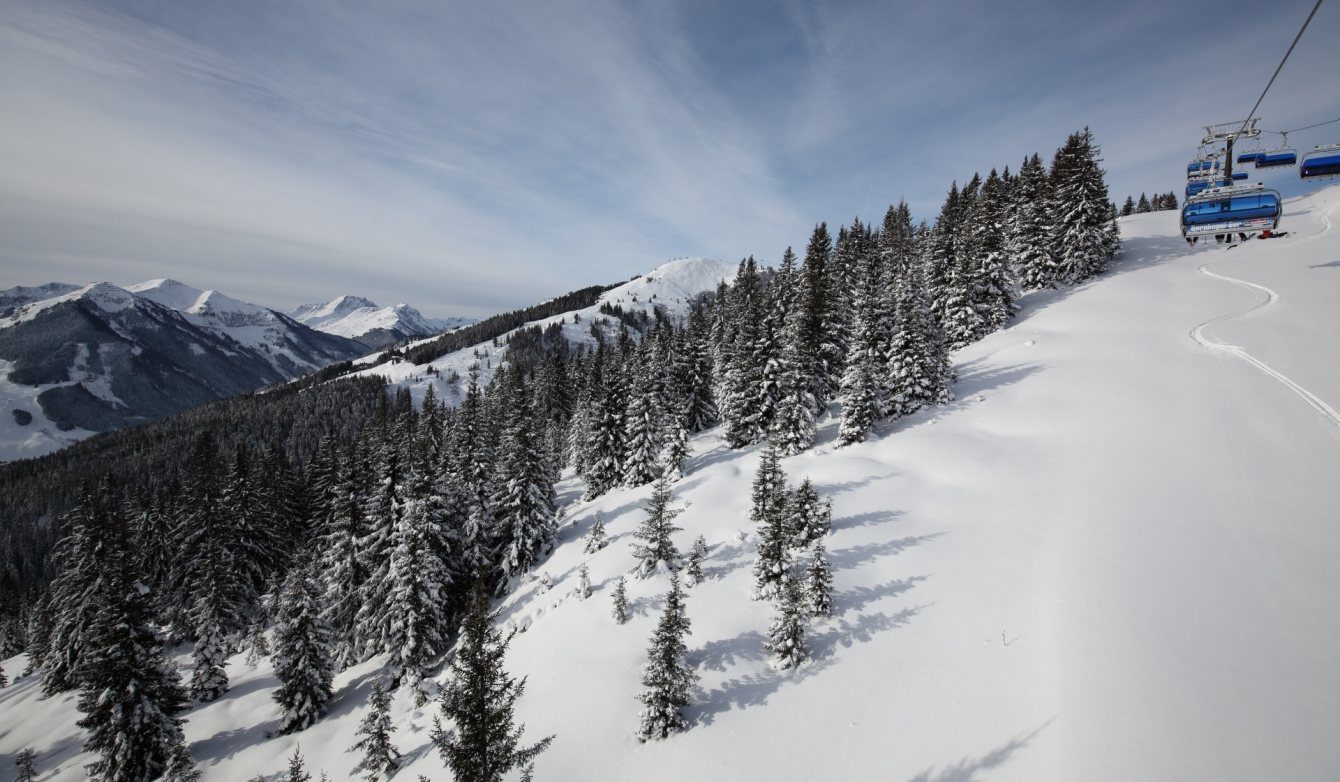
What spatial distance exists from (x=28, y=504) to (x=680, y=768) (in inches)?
8161

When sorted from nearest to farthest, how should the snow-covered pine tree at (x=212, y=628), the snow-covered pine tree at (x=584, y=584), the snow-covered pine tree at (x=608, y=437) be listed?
the snow-covered pine tree at (x=584, y=584) → the snow-covered pine tree at (x=212, y=628) → the snow-covered pine tree at (x=608, y=437)

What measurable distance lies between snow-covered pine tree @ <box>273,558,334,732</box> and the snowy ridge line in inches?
1856

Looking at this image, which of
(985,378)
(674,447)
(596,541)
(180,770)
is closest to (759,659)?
(596,541)

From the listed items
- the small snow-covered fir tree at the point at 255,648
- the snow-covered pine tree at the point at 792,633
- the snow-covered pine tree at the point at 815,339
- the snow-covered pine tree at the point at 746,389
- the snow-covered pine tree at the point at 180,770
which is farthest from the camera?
the snow-covered pine tree at the point at 746,389

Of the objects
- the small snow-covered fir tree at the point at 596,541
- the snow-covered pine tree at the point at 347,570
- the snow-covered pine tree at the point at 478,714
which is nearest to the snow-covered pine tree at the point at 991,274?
the small snow-covered fir tree at the point at 596,541

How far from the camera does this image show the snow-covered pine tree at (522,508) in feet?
107

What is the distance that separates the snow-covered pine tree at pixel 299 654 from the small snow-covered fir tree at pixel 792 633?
24.2m

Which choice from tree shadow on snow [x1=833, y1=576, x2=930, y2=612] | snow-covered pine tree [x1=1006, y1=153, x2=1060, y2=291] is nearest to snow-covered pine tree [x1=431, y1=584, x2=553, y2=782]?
tree shadow on snow [x1=833, y1=576, x2=930, y2=612]

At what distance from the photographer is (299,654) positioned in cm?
2498

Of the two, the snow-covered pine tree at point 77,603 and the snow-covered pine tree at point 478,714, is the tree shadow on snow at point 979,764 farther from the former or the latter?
the snow-covered pine tree at point 77,603

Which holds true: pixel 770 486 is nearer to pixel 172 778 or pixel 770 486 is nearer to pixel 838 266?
pixel 172 778

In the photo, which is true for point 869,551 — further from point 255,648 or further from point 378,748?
point 255,648

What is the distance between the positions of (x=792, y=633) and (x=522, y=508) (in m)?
22.7

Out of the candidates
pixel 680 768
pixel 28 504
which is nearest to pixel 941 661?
pixel 680 768
